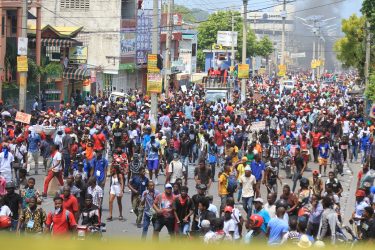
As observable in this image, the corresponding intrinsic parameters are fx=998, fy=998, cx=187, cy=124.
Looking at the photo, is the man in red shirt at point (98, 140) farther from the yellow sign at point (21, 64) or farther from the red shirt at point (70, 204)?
the red shirt at point (70, 204)

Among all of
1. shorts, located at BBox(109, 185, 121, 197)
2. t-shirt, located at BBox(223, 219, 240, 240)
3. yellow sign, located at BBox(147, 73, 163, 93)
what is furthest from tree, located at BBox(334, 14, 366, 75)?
t-shirt, located at BBox(223, 219, 240, 240)

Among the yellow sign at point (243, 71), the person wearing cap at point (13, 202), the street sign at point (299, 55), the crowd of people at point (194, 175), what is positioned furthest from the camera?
the street sign at point (299, 55)

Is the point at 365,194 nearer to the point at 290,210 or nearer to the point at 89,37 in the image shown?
the point at 290,210

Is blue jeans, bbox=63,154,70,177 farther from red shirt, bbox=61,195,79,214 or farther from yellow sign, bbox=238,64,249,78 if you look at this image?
yellow sign, bbox=238,64,249,78

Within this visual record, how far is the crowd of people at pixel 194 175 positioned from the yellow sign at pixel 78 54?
498 inches

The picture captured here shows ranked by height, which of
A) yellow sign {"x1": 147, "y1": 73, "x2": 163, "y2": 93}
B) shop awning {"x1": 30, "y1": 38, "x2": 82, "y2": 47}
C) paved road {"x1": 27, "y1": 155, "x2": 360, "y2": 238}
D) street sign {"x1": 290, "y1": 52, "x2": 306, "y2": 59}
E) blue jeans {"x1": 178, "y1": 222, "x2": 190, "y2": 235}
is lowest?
paved road {"x1": 27, "y1": 155, "x2": 360, "y2": 238}

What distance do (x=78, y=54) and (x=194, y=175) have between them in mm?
33960

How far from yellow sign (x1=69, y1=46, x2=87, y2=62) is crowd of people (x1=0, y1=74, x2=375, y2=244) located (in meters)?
12.7

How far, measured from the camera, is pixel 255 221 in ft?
39.0

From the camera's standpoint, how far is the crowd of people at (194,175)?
1249cm

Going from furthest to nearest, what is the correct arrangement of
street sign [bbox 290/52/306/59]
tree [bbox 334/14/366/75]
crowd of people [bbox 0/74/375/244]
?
street sign [bbox 290/52/306/59]
tree [bbox 334/14/366/75]
crowd of people [bbox 0/74/375/244]

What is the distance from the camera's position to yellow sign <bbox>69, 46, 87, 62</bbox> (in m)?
52.8

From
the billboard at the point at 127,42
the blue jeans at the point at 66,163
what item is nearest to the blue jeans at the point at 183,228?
the blue jeans at the point at 66,163

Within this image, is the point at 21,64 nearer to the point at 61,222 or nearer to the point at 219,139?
the point at 219,139
